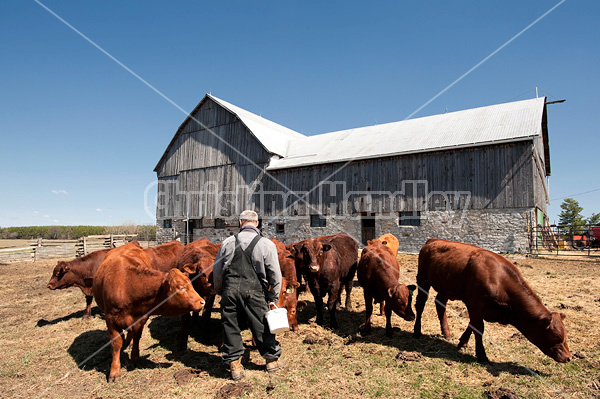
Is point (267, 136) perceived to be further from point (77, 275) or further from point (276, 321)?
point (276, 321)

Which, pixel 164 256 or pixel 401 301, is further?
pixel 164 256

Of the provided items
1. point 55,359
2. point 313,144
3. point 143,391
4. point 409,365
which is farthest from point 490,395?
point 313,144

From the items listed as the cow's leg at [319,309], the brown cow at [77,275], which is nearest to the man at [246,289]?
the cow's leg at [319,309]

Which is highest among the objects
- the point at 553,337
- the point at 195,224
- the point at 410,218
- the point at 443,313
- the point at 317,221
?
the point at 410,218

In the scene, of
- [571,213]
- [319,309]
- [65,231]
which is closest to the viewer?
[319,309]

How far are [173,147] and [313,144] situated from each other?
39.9ft

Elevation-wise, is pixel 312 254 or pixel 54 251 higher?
pixel 312 254

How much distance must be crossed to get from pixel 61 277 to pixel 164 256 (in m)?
2.61

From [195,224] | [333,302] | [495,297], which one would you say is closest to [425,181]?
[333,302]

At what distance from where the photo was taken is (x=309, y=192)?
73.4 feet

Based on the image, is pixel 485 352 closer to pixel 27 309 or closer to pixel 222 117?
pixel 27 309

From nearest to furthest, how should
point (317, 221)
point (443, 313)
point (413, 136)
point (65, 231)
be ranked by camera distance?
point (443, 313), point (413, 136), point (317, 221), point (65, 231)

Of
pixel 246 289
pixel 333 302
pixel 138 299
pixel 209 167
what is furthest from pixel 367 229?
pixel 138 299

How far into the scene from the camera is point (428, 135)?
20219 mm
